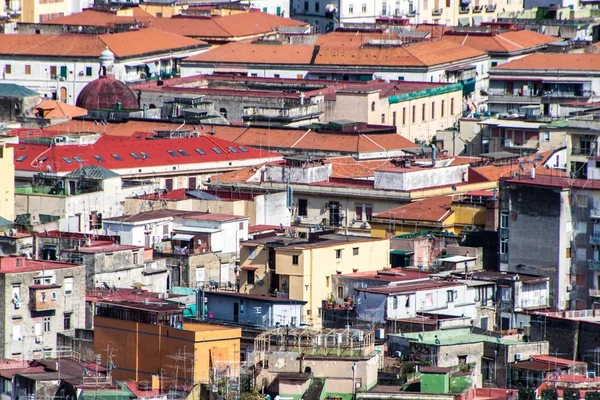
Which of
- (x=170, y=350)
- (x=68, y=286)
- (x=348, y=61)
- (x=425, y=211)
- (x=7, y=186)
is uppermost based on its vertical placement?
(x=348, y=61)

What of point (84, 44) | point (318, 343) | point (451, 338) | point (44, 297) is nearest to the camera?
point (318, 343)

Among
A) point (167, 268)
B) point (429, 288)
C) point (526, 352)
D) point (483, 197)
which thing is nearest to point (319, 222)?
point (483, 197)

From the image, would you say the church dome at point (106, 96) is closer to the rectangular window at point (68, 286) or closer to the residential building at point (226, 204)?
the residential building at point (226, 204)

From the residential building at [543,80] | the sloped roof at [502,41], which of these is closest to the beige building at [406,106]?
the residential building at [543,80]

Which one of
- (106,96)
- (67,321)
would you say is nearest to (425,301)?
(67,321)

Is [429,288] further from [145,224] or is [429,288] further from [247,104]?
[247,104]

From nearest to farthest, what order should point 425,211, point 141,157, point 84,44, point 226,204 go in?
point 425,211 → point 226,204 → point 141,157 → point 84,44

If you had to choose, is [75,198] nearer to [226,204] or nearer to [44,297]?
[226,204]

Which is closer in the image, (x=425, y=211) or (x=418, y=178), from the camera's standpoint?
(x=425, y=211)
